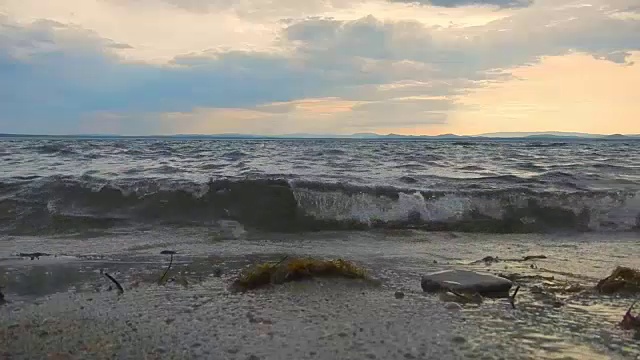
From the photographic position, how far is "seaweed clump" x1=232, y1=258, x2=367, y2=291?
5.11 metres

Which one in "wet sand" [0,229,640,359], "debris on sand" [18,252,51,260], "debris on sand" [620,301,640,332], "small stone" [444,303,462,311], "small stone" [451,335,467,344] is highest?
"debris on sand" [620,301,640,332]

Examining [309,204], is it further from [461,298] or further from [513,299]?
[513,299]

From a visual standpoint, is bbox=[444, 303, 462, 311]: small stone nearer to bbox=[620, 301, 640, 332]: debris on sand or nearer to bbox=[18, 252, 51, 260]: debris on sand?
bbox=[620, 301, 640, 332]: debris on sand

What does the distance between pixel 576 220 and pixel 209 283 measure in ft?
25.4

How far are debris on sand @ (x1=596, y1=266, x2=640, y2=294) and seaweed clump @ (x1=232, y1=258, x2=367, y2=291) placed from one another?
2.08 meters

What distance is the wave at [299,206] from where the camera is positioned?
32.9 feet

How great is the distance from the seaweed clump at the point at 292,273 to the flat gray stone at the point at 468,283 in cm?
75

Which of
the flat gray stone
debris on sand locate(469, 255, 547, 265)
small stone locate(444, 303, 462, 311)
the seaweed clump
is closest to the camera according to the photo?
small stone locate(444, 303, 462, 311)

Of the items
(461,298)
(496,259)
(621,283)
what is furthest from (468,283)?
(496,259)

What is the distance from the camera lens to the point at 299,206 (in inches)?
440

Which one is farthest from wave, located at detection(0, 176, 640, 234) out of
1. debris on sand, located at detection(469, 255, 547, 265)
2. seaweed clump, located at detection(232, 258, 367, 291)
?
seaweed clump, located at detection(232, 258, 367, 291)

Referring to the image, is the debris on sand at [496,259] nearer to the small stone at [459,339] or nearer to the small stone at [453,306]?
the small stone at [453,306]

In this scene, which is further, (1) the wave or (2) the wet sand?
(1) the wave

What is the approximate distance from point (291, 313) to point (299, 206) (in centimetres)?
698
